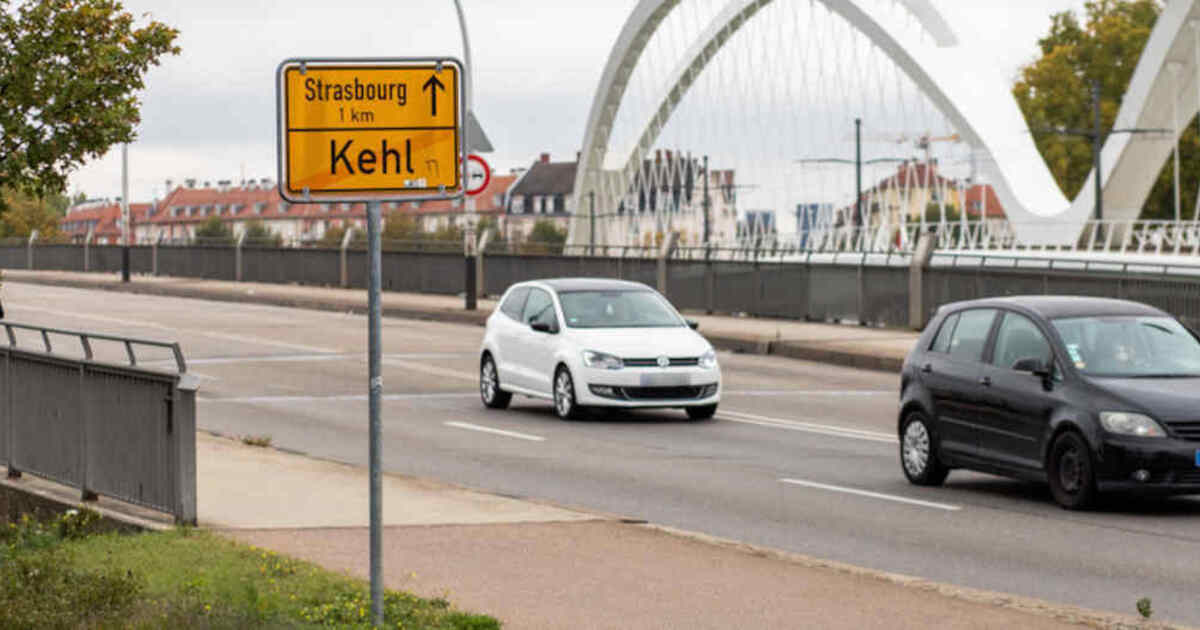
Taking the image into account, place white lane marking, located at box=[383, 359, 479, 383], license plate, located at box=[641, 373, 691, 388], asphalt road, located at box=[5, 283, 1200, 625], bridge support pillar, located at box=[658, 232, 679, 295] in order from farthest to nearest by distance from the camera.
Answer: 1. bridge support pillar, located at box=[658, 232, 679, 295]
2. white lane marking, located at box=[383, 359, 479, 383]
3. license plate, located at box=[641, 373, 691, 388]
4. asphalt road, located at box=[5, 283, 1200, 625]

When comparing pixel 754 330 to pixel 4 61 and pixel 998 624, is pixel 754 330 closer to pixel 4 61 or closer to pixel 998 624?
pixel 4 61

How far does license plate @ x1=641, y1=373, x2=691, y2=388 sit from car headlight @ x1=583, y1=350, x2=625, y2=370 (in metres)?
0.30

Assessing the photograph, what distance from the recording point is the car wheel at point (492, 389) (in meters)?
22.2

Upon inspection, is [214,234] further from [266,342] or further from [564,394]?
[564,394]

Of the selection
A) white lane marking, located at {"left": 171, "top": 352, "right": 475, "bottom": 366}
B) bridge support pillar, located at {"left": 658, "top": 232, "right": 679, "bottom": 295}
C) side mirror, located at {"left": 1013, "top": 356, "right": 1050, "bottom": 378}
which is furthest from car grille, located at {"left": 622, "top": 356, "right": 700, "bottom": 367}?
bridge support pillar, located at {"left": 658, "top": 232, "right": 679, "bottom": 295}

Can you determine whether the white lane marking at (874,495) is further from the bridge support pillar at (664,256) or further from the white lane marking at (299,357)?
the bridge support pillar at (664,256)

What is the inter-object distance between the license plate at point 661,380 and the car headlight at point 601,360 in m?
0.30

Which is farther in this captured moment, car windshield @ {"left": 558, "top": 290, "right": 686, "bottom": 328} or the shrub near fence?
the shrub near fence

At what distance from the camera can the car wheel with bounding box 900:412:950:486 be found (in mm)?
14609

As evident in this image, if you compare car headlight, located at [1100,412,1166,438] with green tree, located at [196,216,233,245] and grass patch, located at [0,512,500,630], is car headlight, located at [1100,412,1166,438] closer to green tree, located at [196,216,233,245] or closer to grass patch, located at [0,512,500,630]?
grass patch, located at [0,512,500,630]

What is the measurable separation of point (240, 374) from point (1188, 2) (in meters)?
38.8

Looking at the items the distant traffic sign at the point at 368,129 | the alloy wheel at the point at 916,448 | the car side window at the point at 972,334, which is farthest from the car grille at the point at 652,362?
the distant traffic sign at the point at 368,129

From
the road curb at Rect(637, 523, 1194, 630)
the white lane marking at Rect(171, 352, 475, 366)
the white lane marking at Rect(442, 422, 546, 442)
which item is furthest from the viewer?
the white lane marking at Rect(171, 352, 475, 366)

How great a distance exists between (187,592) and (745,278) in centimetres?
3251
